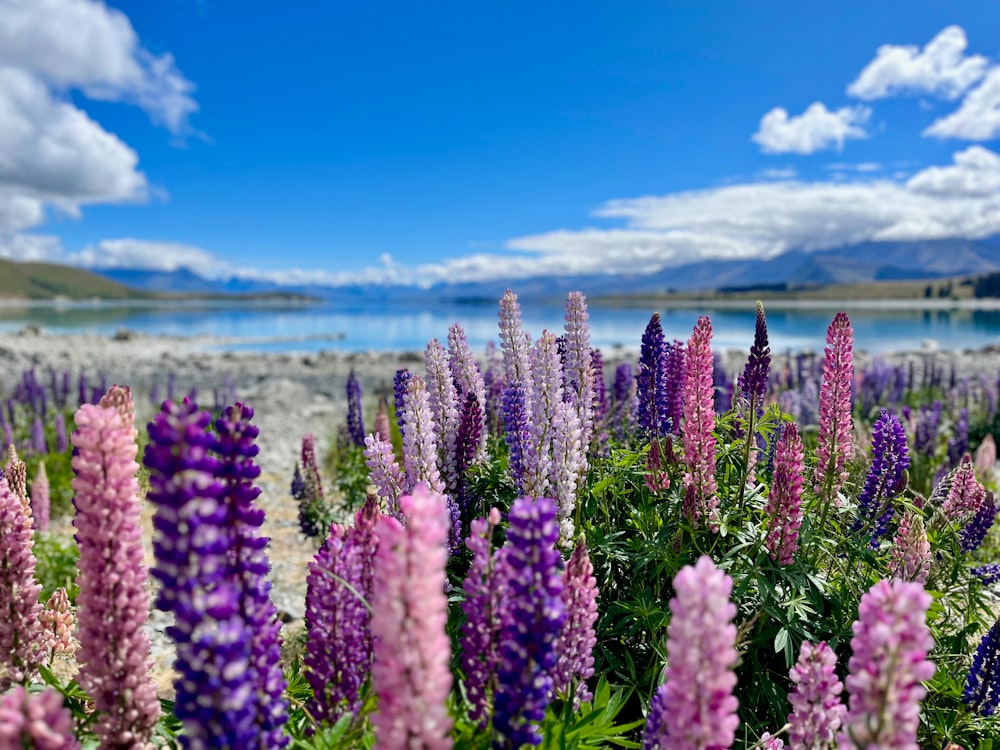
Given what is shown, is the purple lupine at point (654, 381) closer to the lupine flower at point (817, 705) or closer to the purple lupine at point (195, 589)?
the lupine flower at point (817, 705)

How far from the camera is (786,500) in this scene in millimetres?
3943

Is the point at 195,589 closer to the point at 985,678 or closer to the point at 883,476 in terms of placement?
the point at 985,678

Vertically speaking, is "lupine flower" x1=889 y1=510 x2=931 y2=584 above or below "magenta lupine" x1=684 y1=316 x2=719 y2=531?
below

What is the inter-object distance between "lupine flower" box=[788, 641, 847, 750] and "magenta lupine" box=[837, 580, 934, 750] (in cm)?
47

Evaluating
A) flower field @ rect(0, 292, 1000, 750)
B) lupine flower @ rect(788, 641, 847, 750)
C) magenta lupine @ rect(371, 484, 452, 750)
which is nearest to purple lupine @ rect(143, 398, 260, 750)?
flower field @ rect(0, 292, 1000, 750)

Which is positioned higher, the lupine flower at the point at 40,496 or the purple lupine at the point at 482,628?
the purple lupine at the point at 482,628

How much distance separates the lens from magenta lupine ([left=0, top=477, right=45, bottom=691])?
2.82 m

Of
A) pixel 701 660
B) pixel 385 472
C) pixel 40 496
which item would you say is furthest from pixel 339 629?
pixel 40 496

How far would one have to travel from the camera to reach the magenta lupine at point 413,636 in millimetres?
1800

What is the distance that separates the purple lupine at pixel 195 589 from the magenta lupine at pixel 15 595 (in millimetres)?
1310

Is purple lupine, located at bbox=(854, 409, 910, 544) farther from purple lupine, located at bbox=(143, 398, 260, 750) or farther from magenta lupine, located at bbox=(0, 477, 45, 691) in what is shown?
magenta lupine, located at bbox=(0, 477, 45, 691)

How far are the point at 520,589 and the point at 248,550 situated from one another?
925 mm

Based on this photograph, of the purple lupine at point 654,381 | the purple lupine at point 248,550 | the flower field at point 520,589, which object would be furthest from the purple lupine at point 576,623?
the purple lupine at point 654,381

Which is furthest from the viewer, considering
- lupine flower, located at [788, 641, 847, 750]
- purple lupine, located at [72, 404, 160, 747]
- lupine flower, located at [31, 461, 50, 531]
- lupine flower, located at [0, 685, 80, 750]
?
lupine flower, located at [31, 461, 50, 531]
